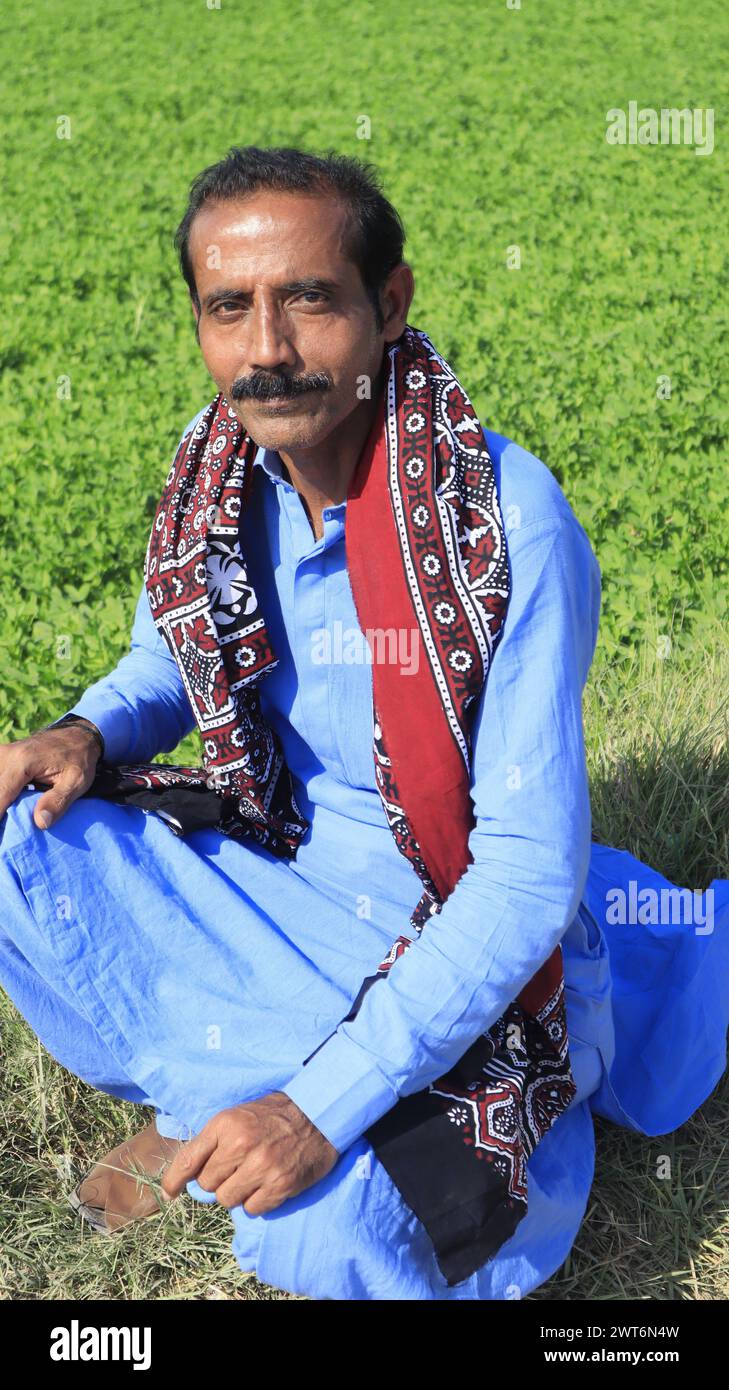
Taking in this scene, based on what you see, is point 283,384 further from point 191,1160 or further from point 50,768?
point 191,1160

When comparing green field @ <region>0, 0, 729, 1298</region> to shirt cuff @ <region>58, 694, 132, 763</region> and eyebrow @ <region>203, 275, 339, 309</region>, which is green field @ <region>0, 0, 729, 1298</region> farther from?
eyebrow @ <region>203, 275, 339, 309</region>

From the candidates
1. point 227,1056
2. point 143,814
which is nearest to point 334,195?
point 143,814

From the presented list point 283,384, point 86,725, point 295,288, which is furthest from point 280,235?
point 86,725

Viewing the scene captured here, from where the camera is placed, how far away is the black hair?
2.23 m

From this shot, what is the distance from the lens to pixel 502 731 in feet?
7.20

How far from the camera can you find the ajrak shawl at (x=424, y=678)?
217cm

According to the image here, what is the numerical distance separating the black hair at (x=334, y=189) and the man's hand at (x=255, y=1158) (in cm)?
129

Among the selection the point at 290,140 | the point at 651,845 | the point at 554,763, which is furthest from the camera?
the point at 290,140

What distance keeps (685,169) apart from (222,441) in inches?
317

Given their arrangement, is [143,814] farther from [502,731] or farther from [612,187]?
[612,187]

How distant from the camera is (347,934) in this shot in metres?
2.55

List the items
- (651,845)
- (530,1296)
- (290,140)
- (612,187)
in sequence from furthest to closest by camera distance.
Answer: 1. (290,140)
2. (612,187)
3. (651,845)
4. (530,1296)

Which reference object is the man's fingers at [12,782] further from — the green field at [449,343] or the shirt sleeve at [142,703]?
the green field at [449,343]

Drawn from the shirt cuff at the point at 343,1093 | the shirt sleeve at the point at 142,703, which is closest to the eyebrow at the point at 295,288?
the shirt sleeve at the point at 142,703
